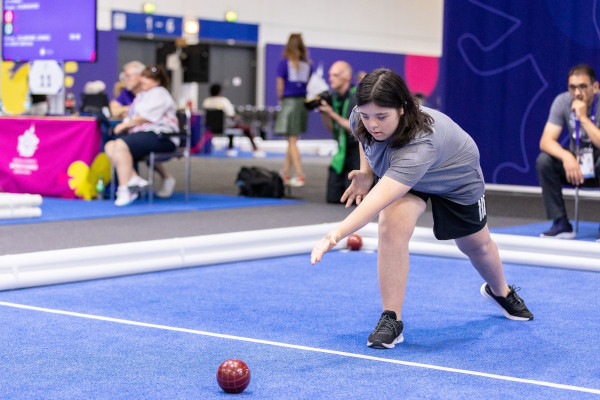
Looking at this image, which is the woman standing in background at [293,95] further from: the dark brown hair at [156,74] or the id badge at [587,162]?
the id badge at [587,162]

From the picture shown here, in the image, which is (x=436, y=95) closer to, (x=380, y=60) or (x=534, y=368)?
(x=380, y=60)

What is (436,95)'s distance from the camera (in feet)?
69.7

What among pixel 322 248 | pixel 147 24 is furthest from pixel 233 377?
pixel 147 24

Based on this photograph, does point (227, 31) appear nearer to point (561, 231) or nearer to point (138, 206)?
point (138, 206)

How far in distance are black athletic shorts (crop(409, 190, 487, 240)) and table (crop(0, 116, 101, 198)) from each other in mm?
4510

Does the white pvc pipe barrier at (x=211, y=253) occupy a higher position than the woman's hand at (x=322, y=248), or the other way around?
the woman's hand at (x=322, y=248)

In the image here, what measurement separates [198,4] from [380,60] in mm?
4823

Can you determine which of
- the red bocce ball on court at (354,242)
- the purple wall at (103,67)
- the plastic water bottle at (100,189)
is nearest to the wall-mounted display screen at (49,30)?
the plastic water bottle at (100,189)

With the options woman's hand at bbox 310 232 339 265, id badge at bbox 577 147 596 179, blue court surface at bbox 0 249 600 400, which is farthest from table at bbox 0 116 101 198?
woman's hand at bbox 310 232 339 265

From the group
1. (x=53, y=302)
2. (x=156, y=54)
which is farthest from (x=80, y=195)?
(x=156, y=54)

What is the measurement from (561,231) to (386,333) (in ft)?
9.70

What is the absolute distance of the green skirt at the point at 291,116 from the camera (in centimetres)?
888

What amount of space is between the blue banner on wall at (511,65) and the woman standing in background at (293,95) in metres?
1.40

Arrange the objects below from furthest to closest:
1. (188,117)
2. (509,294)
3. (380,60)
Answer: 1. (380,60)
2. (188,117)
3. (509,294)
